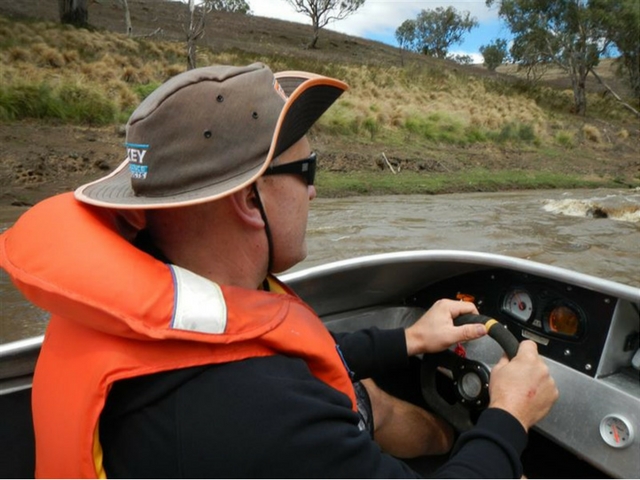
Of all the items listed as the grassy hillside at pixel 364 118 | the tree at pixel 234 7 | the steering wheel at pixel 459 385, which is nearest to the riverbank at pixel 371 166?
the grassy hillside at pixel 364 118

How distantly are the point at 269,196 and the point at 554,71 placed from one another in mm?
63291

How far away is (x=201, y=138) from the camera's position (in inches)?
50.4

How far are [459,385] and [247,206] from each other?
4.00ft

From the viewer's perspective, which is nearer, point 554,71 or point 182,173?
point 182,173

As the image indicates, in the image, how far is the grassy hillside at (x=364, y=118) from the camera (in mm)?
13883

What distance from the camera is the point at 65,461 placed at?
1.17 m

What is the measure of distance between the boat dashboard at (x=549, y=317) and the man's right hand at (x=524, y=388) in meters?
0.31

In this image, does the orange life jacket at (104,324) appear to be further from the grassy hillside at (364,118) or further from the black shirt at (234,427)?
the grassy hillside at (364,118)

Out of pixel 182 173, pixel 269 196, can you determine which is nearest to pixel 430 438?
pixel 269 196

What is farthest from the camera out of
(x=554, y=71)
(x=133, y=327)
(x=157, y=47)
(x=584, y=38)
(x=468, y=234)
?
(x=554, y=71)

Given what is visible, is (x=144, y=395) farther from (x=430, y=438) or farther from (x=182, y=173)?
(x=430, y=438)

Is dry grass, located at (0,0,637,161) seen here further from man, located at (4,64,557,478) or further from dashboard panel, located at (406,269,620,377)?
man, located at (4,64,557,478)

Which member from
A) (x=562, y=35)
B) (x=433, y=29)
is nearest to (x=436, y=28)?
(x=433, y=29)

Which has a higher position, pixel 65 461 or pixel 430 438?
Answer: pixel 65 461
